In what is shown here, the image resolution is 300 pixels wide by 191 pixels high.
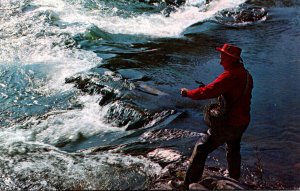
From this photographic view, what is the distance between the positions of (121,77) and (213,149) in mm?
5339

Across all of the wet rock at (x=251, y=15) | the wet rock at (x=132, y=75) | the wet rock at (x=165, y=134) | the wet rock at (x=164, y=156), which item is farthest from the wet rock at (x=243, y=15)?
the wet rock at (x=164, y=156)

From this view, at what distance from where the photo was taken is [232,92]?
514 centimetres

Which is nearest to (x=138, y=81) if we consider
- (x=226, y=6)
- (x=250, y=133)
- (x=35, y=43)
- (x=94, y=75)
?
(x=94, y=75)

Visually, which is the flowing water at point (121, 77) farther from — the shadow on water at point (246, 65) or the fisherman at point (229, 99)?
the fisherman at point (229, 99)

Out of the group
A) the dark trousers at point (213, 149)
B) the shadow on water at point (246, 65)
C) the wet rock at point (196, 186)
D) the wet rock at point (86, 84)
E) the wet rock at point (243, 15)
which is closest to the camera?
the dark trousers at point (213, 149)

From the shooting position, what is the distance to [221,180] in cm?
565

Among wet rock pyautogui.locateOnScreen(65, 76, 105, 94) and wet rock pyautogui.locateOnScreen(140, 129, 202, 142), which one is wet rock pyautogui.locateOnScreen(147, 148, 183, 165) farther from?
wet rock pyautogui.locateOnScreen(65, 76, 105, 94)

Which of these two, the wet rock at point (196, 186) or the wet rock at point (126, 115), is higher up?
the wet rock at point (196, 186)

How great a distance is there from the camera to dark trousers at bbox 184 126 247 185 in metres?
5.38

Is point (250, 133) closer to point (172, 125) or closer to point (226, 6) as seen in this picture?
point (172, 125)

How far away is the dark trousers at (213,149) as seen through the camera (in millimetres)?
5383

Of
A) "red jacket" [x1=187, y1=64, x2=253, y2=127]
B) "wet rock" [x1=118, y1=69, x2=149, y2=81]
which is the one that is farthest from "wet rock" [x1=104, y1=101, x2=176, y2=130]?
"red jacket" [x1=187, y1=64, x2=253, y2=127]

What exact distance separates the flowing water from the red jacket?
152 cm

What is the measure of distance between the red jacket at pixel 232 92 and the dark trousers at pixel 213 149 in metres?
0.14
